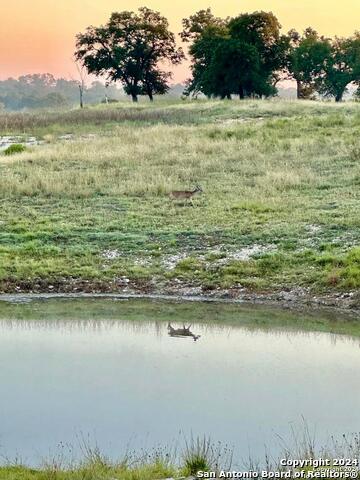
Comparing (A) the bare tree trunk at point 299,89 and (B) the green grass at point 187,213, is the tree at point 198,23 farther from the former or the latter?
(B) the green grass at point 187,213

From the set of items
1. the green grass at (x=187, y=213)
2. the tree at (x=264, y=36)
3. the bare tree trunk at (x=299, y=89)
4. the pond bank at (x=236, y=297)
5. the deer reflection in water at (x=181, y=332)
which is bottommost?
the deer reflection in water at (x=181, y=332)

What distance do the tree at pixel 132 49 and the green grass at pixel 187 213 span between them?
48.9m

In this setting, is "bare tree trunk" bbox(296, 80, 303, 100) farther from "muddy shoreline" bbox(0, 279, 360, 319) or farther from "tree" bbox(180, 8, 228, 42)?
"muddy shoreline" bbox(0, 279, 360, 319)

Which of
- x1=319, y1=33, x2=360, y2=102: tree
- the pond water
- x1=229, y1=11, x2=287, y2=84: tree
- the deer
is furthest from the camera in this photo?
x1=319, y1=33, x2=360, y2=102: tree

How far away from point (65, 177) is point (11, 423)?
59.8ft

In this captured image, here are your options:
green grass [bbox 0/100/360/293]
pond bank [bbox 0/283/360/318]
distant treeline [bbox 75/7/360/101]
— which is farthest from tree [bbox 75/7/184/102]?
pond bank [bbox 0/283/360/318]

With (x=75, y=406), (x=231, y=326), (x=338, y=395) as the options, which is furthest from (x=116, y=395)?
(x=231, y=326)

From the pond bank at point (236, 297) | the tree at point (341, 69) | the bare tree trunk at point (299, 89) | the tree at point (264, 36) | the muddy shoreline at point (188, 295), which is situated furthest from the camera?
the bare tree trunk at point (299, 89)

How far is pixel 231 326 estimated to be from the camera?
14219mm

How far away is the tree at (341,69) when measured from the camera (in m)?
87.8

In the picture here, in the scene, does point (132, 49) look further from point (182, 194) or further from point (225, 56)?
point (182, 194)

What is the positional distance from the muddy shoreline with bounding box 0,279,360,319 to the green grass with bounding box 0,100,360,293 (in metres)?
0.07

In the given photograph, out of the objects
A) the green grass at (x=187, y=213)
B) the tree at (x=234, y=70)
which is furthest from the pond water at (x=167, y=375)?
the tree at (x=234, y=70)

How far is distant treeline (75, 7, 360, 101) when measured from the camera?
73875 millimetres
